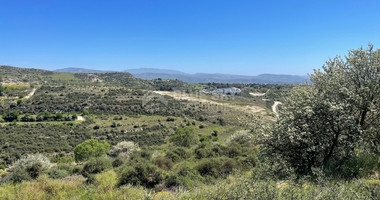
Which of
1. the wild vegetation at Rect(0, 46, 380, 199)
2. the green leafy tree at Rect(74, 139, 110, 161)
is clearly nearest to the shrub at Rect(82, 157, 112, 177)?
the wild vegetation at Rect(0, 46, 380, 199)

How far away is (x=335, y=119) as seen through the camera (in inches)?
270

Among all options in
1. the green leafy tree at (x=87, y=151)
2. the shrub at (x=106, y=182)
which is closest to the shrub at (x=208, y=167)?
the shrub at (x=106, y=182)

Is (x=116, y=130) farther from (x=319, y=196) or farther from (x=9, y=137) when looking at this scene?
(x=319, y=196)

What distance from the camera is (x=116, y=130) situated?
5084 cm

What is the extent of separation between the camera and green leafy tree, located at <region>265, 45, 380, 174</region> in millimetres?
6951

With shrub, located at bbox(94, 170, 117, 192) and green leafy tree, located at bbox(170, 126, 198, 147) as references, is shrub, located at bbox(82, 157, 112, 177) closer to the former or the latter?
shrub, located at bbox(94, 170, 117, 192)

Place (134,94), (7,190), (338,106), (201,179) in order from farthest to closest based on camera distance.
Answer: (134,94) < (201,179) < (7,190) < (338,106)

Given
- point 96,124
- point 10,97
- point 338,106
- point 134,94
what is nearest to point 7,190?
point 338,106

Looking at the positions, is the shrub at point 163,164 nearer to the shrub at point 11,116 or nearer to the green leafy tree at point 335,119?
the green leafy tree at point 335,119

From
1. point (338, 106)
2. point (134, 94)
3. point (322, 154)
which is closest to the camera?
point (338, 106)

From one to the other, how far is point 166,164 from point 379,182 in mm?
11527

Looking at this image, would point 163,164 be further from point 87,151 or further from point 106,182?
point 87,151

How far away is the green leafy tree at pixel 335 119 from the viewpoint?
22.8ft

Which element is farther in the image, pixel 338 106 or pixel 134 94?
pixel 134 94
